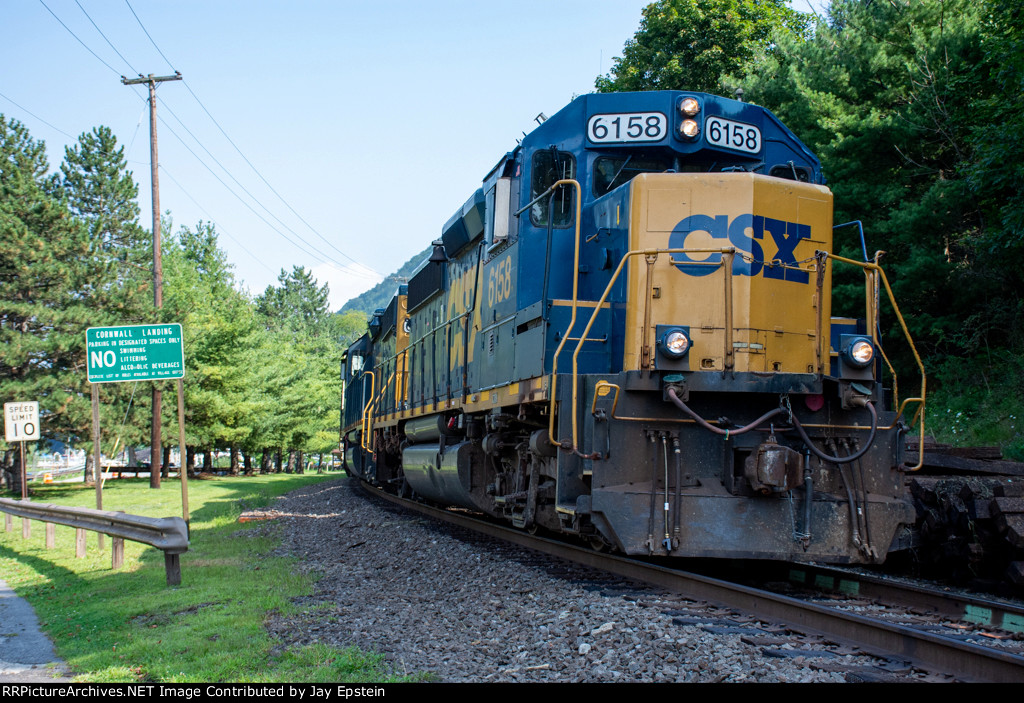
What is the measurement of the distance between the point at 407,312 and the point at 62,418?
51.1 feet

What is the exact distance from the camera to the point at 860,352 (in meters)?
6.66

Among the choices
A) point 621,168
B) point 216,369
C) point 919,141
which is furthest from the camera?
point 216,369

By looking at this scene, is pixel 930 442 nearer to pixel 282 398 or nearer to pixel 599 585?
pixel 599 585

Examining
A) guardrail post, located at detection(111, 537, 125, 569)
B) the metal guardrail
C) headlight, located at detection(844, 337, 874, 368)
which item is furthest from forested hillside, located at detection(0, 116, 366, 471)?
headlight, located at detection(844, 337, 874, 368)

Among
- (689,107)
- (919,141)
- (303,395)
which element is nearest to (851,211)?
(919,141)

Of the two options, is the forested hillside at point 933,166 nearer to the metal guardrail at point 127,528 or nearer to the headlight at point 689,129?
the headlight at point 689,129

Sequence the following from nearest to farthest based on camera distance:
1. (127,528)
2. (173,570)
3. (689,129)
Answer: (689,129)
(173,570)
(127,528)

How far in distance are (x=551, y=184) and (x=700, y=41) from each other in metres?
21.9

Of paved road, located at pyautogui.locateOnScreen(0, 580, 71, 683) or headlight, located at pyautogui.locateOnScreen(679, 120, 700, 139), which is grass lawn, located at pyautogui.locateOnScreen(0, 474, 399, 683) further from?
headlight, located at pyautogui.locateOnScreen(679, 120, 700, 139)

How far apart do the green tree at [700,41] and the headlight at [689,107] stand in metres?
20.6

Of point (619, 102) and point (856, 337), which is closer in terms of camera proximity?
point (856, 337)

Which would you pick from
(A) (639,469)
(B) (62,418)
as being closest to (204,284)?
(B) (62,418)

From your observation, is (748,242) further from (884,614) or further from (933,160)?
(933,160)

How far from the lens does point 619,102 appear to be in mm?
7500
